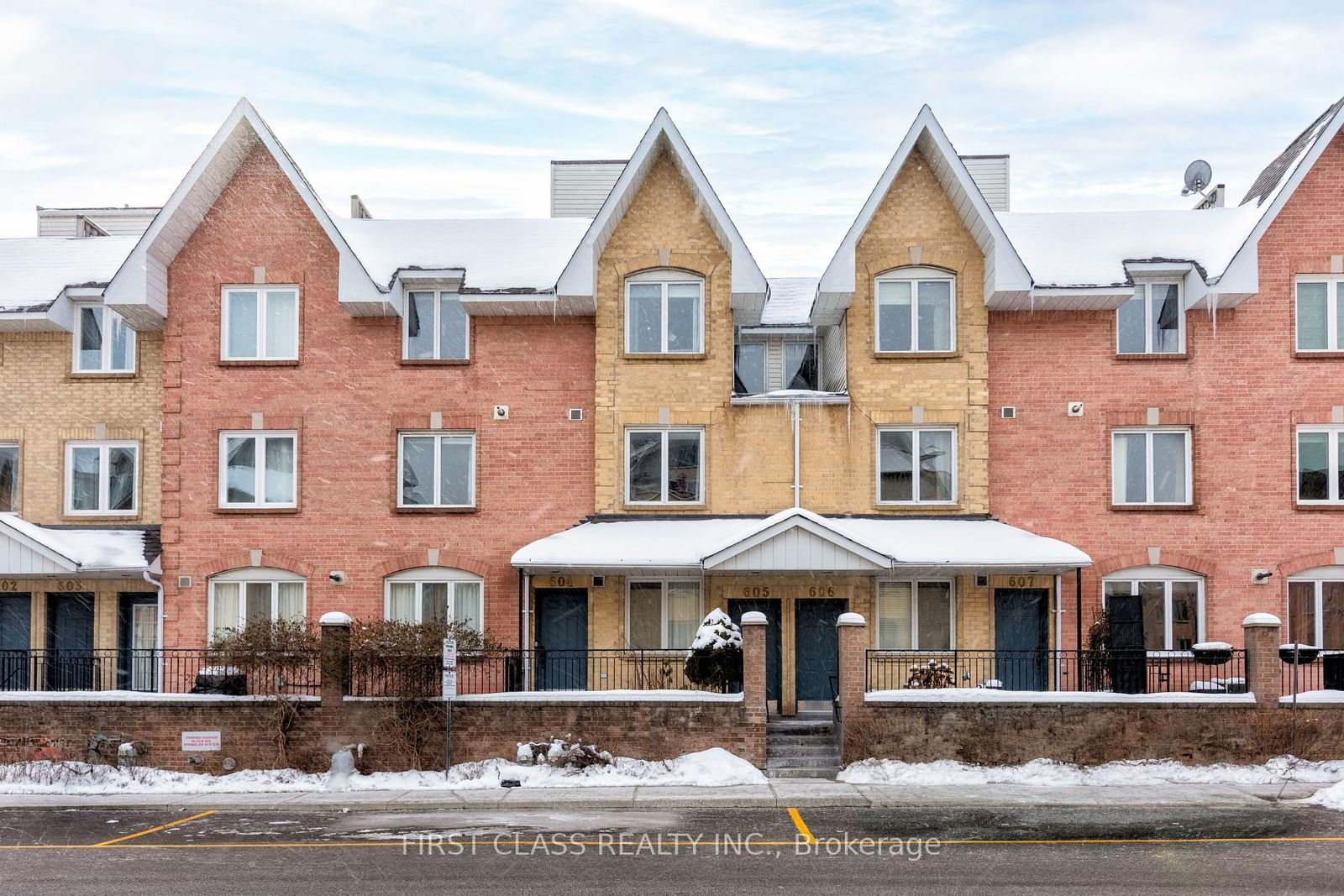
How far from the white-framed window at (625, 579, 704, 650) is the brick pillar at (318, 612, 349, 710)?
5.92 metres

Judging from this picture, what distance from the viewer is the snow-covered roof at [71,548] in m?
21.7

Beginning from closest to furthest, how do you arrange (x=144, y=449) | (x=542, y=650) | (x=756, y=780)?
(x=756, y=780)
(x=542, y=650)
(x=144, y=449)

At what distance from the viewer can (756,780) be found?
691 inches

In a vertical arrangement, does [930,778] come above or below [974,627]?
below

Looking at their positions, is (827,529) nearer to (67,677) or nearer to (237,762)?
(237,762)

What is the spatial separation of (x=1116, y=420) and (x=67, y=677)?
63.5 ft

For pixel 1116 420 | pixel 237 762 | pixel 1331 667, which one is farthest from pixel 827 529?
pixel 237 762

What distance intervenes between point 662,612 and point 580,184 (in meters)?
9.69

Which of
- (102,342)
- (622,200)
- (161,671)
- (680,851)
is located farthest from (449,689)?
(102,342)

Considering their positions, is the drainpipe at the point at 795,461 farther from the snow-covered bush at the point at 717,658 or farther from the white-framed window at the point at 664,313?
the snow-covered bush at the point at 717,658

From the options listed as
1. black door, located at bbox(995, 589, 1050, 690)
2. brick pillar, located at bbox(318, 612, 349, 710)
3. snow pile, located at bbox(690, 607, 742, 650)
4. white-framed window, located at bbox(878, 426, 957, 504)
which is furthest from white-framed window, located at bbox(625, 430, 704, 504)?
brick pillar, located at bbox(318, 612, 349, 710)

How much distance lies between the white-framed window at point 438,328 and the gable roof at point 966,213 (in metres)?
6.70

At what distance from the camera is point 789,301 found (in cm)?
2591

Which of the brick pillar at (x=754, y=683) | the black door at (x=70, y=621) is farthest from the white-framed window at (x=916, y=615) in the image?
the black door at (x=70, y=621)
